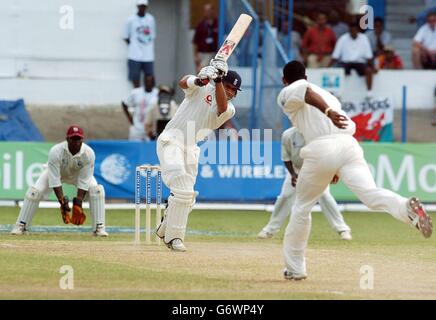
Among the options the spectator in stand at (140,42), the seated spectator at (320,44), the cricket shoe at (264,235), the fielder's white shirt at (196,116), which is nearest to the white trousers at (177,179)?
the fielder's white shirt at (196,116)

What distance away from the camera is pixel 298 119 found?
36.3 ft

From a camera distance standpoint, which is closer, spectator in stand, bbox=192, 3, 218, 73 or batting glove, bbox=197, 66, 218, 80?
batting glove, bbox=197, 66, 218, 80

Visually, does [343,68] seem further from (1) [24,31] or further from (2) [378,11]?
(1) [24,31]

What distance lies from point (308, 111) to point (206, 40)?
14461mm

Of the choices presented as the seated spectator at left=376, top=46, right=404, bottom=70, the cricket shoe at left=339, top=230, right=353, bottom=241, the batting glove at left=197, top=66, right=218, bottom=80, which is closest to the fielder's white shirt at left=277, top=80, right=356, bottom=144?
the batting glove at left=197, top=66, right=218, bottom=80

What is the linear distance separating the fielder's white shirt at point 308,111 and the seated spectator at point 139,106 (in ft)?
40.8

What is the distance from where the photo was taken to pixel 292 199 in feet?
55.1

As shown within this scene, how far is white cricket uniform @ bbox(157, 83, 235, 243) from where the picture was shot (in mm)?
13227

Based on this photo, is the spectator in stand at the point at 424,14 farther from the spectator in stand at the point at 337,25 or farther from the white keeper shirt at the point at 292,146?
the white keeper shirt at the point at 292,146

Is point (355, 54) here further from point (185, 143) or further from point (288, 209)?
point (185, 143)

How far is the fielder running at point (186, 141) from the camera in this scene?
43.3 feet

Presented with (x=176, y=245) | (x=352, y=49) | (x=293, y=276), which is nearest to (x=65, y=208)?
(x=176, y=245)

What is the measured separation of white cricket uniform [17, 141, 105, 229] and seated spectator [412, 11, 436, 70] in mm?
11955

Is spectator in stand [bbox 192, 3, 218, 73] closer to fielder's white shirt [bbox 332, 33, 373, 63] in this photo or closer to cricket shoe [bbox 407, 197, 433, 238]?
fielder's white shirt [bbox 332, 33, 373, 63]
